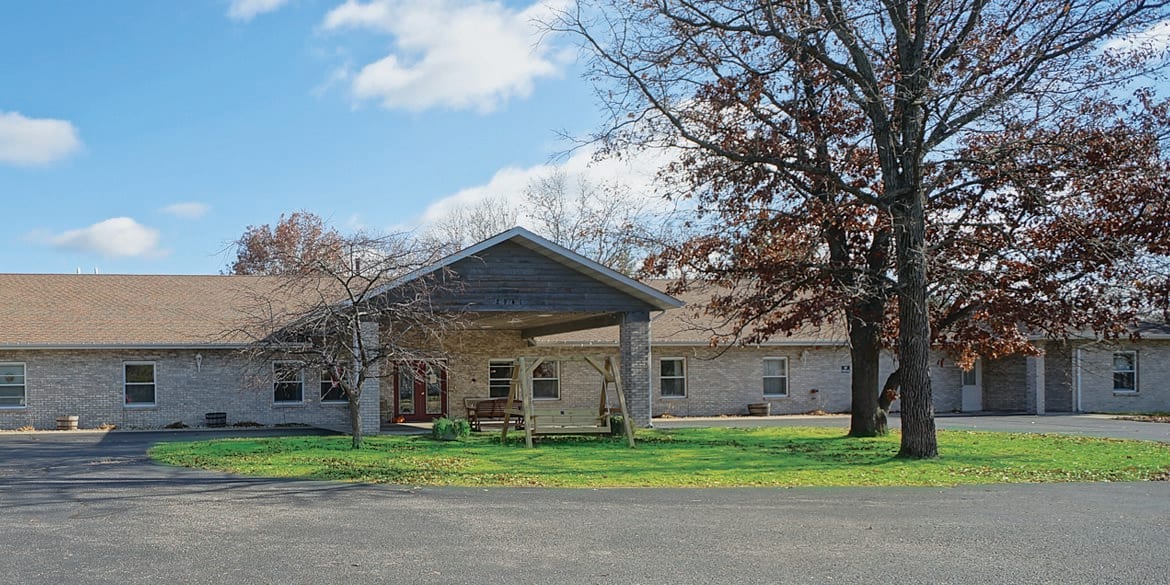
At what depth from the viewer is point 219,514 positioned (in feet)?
39.1

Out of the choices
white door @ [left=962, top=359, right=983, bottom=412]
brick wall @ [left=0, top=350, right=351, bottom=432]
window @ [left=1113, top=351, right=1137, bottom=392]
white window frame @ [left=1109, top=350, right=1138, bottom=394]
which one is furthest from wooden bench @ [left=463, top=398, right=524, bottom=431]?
window @ [left=1113, top=351, right=1137, bottom=392]

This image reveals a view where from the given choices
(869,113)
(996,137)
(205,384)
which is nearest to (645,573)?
(869,113)

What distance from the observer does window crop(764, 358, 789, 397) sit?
34.5m

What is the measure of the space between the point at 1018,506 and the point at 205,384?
22.2 metres

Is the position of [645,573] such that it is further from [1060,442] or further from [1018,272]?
[1060,442]

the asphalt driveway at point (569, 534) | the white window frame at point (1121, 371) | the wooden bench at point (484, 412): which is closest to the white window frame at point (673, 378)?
the wooden bench at point (484, 412)

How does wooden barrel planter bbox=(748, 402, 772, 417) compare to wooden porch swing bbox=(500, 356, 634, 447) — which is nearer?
wooden porch swing bbox=(500, 356, 634, 447)

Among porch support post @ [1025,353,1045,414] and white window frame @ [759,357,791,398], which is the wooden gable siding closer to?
white window frame @ [759,357,791,398]

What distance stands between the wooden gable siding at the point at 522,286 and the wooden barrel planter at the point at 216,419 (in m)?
8.61

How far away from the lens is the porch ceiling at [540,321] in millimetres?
26016

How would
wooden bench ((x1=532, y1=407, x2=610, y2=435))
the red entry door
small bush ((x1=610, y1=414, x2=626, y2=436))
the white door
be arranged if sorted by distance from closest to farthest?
wooden bench ((x1=532, y1=407, x2=610, y2=435)) < small bush ((x1=610, y1=414, x2=626, y2=436)) < the red entry door < the white door

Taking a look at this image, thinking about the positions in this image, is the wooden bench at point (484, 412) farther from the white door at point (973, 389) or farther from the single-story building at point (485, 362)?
the white door at point (973, 389)

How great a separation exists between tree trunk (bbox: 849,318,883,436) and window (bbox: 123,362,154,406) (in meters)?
18.4

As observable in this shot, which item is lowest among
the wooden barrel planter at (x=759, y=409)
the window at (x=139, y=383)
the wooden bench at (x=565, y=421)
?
the wooden barrel planter at (x=759, y=409)
